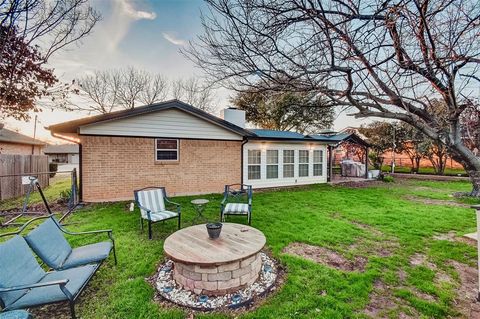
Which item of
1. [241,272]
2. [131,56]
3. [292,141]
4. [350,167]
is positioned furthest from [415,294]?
[350,167]

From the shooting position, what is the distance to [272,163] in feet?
40.0

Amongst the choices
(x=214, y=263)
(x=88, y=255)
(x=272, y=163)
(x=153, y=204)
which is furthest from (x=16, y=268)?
(x=272, y=163)

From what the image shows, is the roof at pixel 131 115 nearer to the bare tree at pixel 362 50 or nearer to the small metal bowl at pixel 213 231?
the bare tree at pixel 362 50

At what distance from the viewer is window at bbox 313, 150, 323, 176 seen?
1372cm

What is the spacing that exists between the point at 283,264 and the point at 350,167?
50.6 ft

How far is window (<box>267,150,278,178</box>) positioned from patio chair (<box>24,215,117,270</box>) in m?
9.22

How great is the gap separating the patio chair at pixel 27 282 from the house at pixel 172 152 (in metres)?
6.05

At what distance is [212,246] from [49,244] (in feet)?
7.12

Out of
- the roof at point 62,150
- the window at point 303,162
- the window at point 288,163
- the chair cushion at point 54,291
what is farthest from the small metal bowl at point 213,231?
the roof at point 62,150

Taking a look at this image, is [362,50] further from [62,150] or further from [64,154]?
[64,154]

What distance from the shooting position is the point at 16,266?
A: 248 cm

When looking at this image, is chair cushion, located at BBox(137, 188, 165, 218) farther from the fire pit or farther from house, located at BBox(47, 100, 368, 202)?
house, located at BBox(47, 100, 368, 202)

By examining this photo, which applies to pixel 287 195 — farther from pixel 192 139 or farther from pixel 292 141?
pixel 192 139

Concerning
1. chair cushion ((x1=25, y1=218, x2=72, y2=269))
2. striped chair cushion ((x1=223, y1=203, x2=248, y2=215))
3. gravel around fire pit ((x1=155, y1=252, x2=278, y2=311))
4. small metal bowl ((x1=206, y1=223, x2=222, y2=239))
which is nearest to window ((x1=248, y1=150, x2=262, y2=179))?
striped chair cushion ((x1=223, y1=203, x2=248, y2=215))
